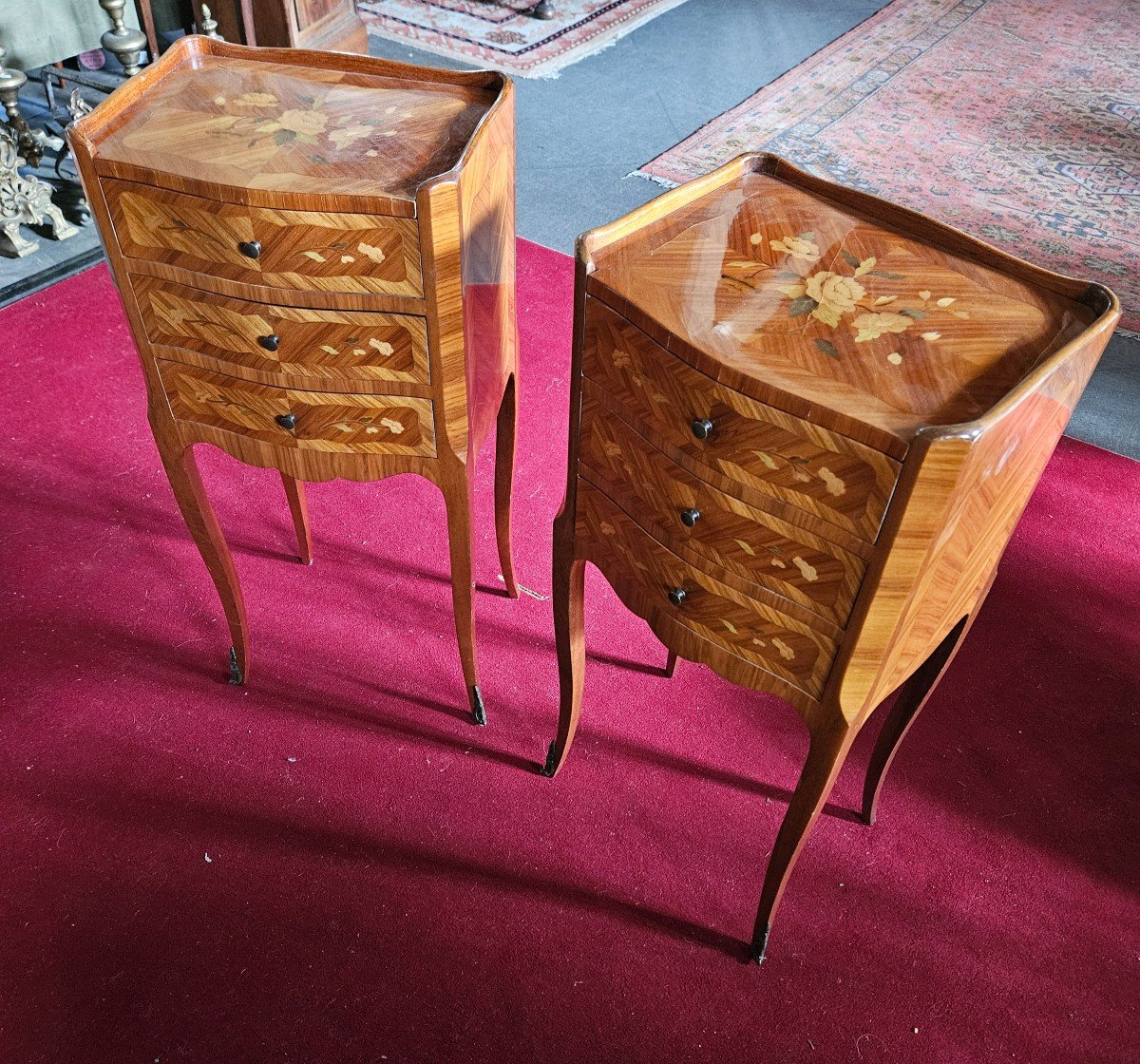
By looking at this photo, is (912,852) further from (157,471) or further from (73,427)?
(73,427)

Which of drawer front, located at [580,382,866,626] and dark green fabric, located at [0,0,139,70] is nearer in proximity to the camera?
drawer front, located at [580,382,866,626]

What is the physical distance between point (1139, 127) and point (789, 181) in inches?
120

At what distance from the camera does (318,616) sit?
180 centimetres

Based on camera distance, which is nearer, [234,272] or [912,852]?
[234,272]

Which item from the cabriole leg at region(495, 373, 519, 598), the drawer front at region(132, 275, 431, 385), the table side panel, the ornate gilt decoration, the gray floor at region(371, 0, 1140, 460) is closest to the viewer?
the table side panel

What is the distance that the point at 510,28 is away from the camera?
13.2ft

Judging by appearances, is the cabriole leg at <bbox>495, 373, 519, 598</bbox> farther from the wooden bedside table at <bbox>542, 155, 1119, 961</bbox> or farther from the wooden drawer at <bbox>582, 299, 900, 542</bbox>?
the wooden drawer at <bbox>582, 299, 900, 542</bbox>

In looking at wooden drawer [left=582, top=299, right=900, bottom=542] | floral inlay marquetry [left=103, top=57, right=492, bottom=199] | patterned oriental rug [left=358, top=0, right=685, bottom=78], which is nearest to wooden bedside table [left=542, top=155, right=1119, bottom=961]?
wooden drawer [left=582, top=299, right=900, bottom=542]

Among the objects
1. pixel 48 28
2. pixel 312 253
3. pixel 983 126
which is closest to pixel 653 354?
pixel 312 253

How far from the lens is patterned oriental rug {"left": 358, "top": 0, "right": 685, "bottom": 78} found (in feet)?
12.5

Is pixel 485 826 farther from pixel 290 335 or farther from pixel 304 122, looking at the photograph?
pixel 304 122

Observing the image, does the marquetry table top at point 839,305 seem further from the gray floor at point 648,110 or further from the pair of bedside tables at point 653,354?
the gray floor at point 648,110

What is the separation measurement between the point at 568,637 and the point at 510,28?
11.1ft

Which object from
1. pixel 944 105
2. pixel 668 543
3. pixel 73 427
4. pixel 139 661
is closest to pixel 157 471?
pixel 73 427
